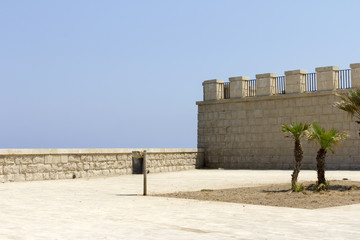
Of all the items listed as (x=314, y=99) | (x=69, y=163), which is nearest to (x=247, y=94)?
(x=314, y=99)

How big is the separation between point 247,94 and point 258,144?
269cm

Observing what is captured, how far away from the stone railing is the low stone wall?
16.7ft

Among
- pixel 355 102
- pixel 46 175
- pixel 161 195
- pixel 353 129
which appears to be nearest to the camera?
pixel 161 195

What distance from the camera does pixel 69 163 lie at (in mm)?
19781

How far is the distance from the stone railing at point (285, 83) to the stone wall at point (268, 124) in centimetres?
5

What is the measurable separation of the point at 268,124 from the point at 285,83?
2178 millimetres

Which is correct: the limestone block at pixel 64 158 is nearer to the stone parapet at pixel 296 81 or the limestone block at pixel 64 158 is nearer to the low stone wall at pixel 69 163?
the low stone wall at pixel 69 163

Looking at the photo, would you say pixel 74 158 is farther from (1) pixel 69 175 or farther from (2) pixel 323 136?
(2) pixel 323 136

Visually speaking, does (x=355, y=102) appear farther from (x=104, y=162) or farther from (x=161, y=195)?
(x=104, y=162)

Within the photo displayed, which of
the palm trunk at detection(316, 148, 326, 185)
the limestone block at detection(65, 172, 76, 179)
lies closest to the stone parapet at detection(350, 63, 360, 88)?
the palm trunk at detection(316, 148, 326, 185)

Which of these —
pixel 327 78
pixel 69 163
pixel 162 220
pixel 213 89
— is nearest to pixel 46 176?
pixel 69 163

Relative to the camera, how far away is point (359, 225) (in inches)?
303

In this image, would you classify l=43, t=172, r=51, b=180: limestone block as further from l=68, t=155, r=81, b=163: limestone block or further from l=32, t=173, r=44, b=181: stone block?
l=68, t=155, r=81, b=163: limestone block

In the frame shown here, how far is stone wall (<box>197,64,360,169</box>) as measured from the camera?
80.7 feet
